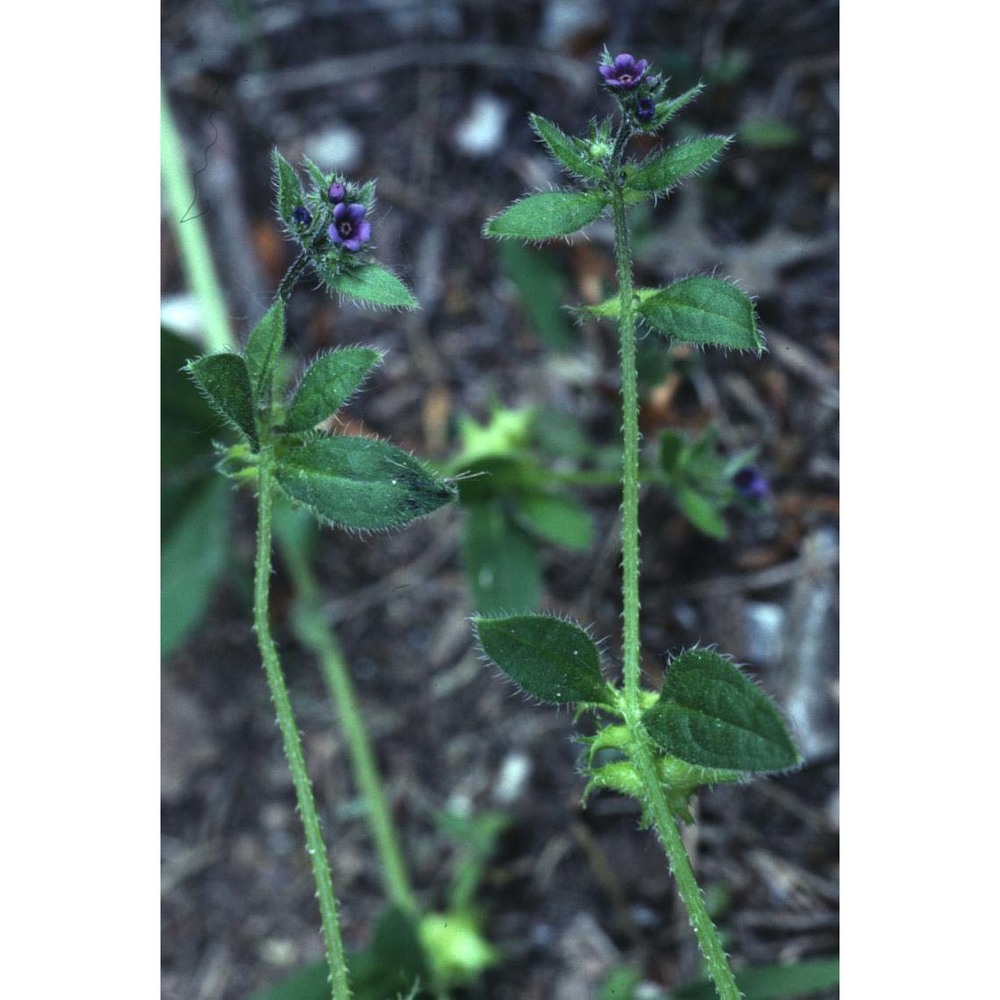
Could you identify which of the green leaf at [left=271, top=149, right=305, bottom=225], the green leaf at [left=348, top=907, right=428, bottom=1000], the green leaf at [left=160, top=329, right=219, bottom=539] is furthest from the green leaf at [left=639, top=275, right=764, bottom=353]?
the green leaf at [left=348, top=907, right=428, bottom=1000]

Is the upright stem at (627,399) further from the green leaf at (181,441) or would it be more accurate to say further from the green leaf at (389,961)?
the green leaf at (181,441)

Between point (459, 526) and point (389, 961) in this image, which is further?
point (459, 526)

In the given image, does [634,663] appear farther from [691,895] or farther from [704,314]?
[704,314]

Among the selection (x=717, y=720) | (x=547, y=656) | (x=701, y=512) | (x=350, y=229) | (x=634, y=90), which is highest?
(x=634, y=90)

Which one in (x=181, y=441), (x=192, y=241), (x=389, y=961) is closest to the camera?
(x=389, y=961)

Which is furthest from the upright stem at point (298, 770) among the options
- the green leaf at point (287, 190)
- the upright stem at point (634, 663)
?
the upright stem at point (634, 663)

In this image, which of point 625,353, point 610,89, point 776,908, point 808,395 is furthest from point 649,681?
point 610,89

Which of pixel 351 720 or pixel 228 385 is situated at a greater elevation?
pixel 228 385

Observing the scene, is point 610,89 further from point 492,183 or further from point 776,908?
point 776,908

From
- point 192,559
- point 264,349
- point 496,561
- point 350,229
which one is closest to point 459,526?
point 496,561
